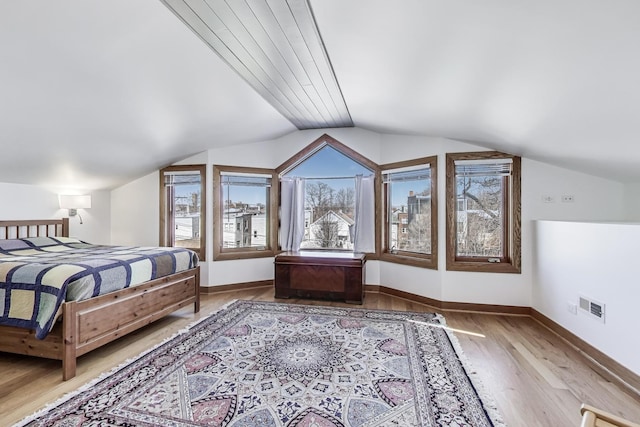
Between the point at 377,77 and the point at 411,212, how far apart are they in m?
2.29

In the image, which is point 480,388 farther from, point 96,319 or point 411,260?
point 96,319

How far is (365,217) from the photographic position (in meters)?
4.61

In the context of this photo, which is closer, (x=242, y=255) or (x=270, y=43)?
(x=270, y=43)

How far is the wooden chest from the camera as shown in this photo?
13.4 feet

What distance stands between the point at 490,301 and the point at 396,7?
11.1 feet

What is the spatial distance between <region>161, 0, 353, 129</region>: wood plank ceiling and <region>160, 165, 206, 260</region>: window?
2.08 meters

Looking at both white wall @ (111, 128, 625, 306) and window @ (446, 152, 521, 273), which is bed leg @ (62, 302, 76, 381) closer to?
white wall @ (111, 128, 625, 306)

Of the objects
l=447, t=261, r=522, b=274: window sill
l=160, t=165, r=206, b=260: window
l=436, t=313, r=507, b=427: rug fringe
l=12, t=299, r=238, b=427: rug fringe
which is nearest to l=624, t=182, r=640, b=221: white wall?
l=447, t=261, r=522, b=274: window sill

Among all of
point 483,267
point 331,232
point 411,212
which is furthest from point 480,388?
point 331,232

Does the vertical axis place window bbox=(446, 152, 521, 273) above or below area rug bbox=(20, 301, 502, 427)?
above

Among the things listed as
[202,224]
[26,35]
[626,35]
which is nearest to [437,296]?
[626,35]

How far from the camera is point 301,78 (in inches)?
110

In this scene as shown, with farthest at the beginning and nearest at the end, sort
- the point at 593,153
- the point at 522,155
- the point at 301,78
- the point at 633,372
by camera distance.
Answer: the point at 522,155
the point at 301,78
the point at 593,153
the point at 633,372

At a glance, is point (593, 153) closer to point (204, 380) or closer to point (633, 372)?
point (633, 372)
